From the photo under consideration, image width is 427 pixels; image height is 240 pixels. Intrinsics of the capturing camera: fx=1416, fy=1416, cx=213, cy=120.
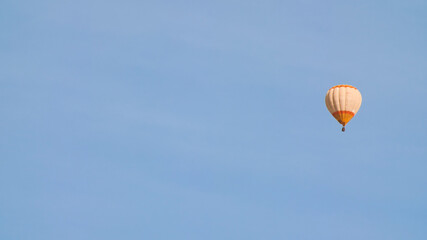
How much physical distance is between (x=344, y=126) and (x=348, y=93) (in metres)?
3.20

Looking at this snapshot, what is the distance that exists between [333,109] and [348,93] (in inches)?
81.2

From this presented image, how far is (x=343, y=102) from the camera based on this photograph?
13200 cm

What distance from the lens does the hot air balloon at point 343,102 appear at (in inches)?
5197

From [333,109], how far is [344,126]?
1961 mm

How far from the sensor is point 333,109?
13238 cm

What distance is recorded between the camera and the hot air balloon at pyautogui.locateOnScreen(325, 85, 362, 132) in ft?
433

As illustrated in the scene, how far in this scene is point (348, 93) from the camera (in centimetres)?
13250

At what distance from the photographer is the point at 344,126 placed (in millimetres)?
131750
